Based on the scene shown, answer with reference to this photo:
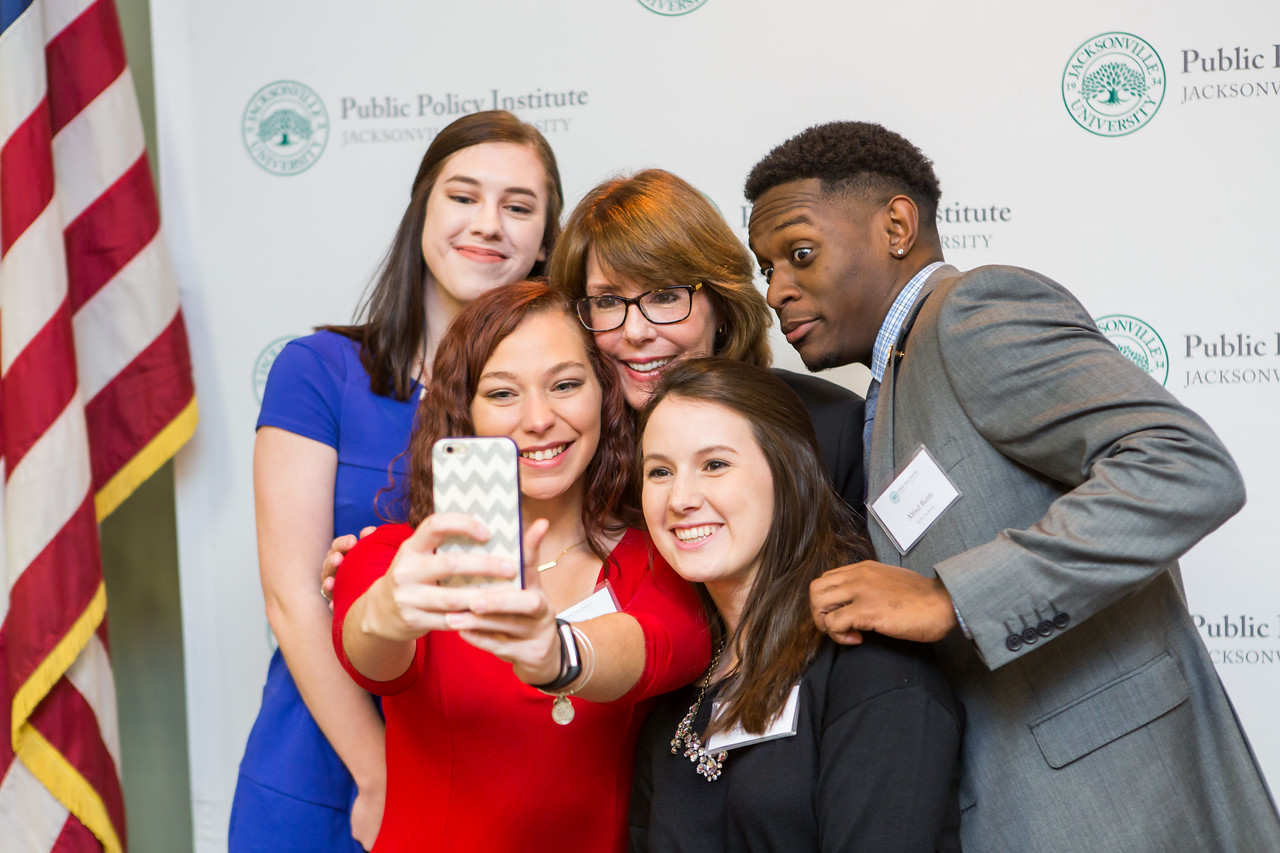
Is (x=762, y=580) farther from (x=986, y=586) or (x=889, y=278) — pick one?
(x=889, y=278)

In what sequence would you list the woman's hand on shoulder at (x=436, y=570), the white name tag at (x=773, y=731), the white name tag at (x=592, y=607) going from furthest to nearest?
the white name tag at (x=592, y=607) → the white name tag at (x=773, y=731) → the woman's hand on shoulder at (x=436, y=570)

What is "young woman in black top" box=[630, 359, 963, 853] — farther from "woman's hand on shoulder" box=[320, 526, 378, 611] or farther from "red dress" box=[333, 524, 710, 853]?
"woman's hand on shoulder" box=[320, 526, 378, 611]

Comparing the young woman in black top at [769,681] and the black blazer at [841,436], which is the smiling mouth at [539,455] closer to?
the young woman in black top at [769,681]

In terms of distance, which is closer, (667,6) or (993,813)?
(993,813)

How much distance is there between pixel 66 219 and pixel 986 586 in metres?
2.41

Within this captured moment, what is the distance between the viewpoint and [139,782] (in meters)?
3.31

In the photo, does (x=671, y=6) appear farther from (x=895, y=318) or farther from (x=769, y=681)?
(x=769, y=681)

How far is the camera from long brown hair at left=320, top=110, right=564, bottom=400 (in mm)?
2230

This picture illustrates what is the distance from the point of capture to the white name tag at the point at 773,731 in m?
1.51

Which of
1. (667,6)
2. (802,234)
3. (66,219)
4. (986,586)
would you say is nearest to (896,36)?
(667,6)

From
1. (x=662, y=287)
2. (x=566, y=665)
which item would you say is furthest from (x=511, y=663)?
(x=662, y=287)

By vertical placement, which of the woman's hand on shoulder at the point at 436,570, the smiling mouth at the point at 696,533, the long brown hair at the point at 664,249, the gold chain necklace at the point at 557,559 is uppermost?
the long brown hair at the point at 664,249

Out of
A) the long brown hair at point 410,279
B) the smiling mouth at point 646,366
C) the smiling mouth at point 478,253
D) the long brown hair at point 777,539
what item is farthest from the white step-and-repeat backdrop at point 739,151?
the long brown hair at point 777,539

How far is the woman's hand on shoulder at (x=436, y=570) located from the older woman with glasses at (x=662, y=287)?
0.83m
